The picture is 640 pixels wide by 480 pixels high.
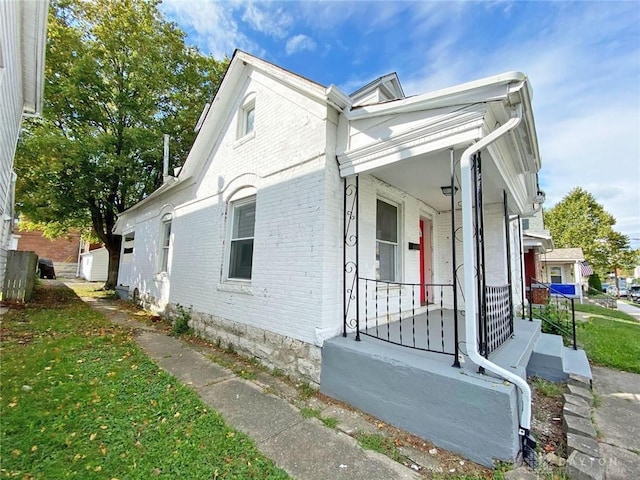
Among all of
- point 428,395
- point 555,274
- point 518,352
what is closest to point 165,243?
point 428,395

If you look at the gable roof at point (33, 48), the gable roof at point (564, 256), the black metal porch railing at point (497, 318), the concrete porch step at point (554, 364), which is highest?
the gable roof at point (33, 48)

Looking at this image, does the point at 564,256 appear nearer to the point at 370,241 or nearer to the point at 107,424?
the point at 370,241

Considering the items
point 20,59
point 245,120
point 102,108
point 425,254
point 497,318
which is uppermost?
point 102,108

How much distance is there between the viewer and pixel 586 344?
20.9ft

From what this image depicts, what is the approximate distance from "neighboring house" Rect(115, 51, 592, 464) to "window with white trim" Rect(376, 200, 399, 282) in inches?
1.5

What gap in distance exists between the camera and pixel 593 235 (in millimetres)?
31172

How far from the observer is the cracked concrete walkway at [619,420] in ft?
8.45

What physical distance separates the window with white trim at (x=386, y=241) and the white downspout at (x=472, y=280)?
233cm

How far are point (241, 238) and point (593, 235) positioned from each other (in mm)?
39832

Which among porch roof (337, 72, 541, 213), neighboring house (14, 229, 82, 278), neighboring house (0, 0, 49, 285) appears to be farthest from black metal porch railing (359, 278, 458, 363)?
neighboring house (14, 229, 82, 278)

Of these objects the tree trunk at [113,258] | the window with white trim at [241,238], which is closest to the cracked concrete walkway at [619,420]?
the window with white trim at [241,238]

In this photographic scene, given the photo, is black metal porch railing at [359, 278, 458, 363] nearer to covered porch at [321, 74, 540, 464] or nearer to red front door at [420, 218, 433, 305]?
covered porch at [321, 74, 540, 464]

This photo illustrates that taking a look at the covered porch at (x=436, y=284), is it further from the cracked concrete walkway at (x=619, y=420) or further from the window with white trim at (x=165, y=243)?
the window with white trim at (x=165, y=243)

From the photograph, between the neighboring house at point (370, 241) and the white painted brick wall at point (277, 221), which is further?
the white painted brick wall at point (277, 221)
